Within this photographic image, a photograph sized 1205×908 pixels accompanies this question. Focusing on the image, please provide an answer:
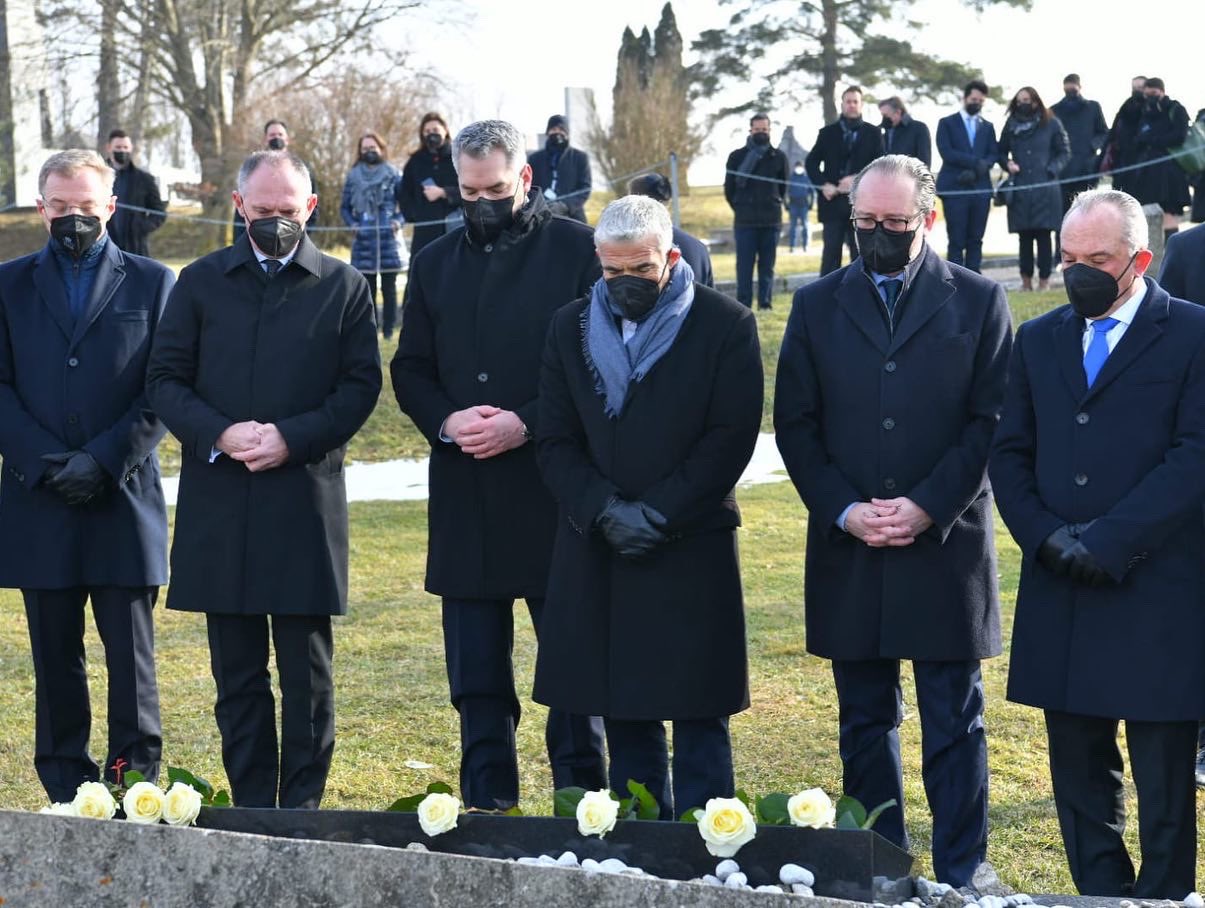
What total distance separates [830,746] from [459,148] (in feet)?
9.33

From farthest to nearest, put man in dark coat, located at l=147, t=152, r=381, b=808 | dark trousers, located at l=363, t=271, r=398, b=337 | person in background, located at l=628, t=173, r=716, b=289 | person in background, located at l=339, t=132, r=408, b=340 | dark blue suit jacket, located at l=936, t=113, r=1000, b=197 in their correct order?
dark blue suit jacket, located at l=936, t=113, r=1000, b=197 → person in background, located at l=339, t=132, r=408, b=340 → dark trousers, located at l=363, t=271, r=398, b=337 → person in background, located at l=628, t=173, r=716, b=289 → man in dark coat, located at l=147, t=152, r=381, b=808

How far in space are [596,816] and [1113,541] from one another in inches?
62.5

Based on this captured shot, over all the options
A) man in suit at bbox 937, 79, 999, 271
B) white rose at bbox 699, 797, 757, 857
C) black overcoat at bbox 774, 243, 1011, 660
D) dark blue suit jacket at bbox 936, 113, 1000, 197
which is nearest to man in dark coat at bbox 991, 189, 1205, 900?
black overcoat at bbox 774, 243, 1011, 660

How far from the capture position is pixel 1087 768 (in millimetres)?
4762

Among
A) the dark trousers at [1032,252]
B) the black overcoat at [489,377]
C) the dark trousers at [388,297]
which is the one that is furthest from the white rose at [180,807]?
the dark trousers at [1032,252]

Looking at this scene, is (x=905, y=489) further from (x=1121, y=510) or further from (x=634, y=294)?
(x=634, y=294)

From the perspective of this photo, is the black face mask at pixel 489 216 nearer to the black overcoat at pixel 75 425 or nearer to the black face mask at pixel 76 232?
the black overcoat at pixel 75 425

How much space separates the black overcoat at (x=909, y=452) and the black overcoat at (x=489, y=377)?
3.02ft

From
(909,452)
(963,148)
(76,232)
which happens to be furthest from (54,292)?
(963,148)

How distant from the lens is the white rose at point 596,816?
3932 millimetres

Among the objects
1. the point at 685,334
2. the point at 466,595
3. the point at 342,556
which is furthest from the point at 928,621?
the point at 342,556

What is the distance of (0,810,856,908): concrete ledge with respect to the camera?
11.7 feet

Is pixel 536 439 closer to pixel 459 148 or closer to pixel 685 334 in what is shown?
pixel 685 334

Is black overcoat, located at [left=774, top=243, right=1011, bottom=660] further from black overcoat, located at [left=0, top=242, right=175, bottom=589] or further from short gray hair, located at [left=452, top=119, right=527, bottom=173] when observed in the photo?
black overcoat, located at [left=0, top=242, right=175, bottom=589]
